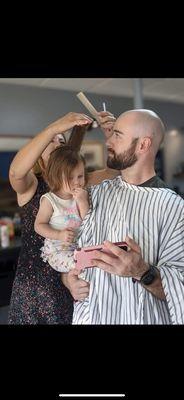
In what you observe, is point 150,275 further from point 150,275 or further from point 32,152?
point 32,152

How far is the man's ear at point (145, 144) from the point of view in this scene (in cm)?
129

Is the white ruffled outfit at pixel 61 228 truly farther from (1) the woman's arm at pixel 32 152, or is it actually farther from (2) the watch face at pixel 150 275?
(2) the watch face at pixel 150 275

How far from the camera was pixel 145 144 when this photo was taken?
4.26ft

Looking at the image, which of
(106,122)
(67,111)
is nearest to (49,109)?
(67,111)

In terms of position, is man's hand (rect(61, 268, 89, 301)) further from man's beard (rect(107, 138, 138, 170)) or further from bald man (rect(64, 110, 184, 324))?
man's beard (rect(107, 138, 138, 170))

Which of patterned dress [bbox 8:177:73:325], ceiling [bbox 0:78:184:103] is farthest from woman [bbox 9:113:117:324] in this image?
ceiling [bbox 0:78:184:103]

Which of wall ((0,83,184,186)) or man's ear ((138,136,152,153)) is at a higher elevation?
wall ((0,83,184,186))

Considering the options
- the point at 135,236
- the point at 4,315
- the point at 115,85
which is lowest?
the point at 4,315

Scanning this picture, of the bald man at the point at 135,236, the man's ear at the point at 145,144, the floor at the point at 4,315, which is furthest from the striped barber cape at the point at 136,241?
the floor at the point at 4,315

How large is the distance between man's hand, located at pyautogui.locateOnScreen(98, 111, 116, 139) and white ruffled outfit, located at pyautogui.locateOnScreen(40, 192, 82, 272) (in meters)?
0.24

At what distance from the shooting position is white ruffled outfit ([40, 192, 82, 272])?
50.6 inches

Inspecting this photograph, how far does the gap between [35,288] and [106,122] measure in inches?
22.3
